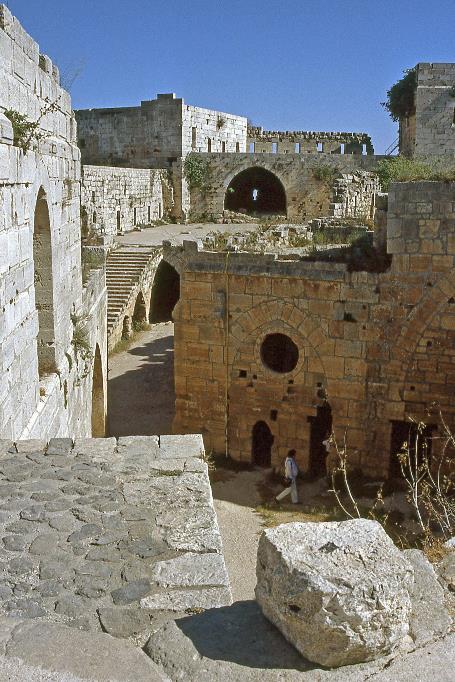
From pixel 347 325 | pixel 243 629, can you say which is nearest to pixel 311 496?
pixel 347 325

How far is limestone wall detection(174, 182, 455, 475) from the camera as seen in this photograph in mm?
11406

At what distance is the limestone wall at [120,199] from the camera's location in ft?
73.7

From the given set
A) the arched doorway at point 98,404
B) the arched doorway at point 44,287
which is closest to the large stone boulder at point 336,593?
the arched doorway at point 44,287

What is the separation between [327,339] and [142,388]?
648cm

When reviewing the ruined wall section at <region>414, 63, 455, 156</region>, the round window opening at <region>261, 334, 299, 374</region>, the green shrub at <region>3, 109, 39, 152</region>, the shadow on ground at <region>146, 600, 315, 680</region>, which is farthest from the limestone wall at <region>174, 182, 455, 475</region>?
the ruined wall section at <region>414, 63, 455, 156</region>

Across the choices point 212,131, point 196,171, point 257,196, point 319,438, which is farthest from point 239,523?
point 257,196

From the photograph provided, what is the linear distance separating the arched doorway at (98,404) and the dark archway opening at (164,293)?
1323 centimetres

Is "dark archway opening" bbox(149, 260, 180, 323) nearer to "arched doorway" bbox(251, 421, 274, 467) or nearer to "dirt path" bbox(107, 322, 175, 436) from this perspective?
"dirt path" bbox(107, 322, 175, 436)

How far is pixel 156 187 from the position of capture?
27750mm

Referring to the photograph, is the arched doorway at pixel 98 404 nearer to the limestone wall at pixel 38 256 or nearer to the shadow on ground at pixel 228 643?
the limestone wall at pixel 38 256

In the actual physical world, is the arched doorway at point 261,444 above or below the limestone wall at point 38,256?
below

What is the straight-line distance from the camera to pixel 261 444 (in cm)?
1313

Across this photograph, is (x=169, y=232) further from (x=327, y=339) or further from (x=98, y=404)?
(x=327, y=339)

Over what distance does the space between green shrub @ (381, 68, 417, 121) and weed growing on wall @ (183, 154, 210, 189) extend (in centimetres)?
766
